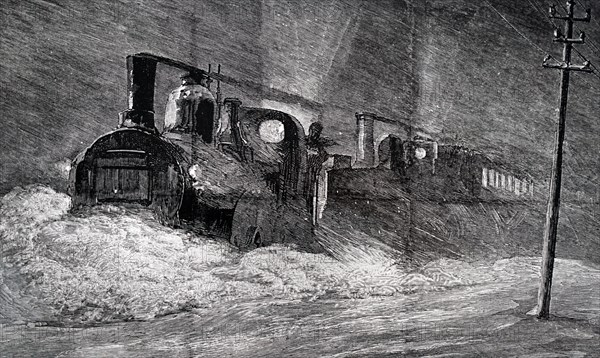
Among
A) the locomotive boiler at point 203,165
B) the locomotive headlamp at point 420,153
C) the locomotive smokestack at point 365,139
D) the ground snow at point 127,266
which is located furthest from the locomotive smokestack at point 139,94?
the locomotive headlamp at point 420,153

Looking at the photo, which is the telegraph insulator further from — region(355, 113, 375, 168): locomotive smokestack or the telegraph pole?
region(355, 113, 375, 168): locomotive smokestack

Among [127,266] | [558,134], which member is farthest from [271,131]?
[558,134]

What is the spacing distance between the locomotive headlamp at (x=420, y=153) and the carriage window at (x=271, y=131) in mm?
1098

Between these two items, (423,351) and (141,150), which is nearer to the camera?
(141,150)

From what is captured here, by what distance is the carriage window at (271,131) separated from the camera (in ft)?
16.7

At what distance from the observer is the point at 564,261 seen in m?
5.60

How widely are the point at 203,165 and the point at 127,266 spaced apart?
898mm

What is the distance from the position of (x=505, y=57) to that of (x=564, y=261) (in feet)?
5.78

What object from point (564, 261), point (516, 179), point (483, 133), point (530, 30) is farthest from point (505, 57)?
point (564, 261)

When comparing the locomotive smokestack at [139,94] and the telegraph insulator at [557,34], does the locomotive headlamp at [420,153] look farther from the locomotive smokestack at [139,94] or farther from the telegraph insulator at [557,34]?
the locomotive smokestack at [139,94]

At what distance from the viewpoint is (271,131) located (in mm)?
5117

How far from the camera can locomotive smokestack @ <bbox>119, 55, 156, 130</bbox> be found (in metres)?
4.79

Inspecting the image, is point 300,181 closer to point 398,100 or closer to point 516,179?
point 398,100

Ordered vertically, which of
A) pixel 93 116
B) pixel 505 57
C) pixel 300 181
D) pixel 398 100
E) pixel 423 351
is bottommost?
pixel 423 351
